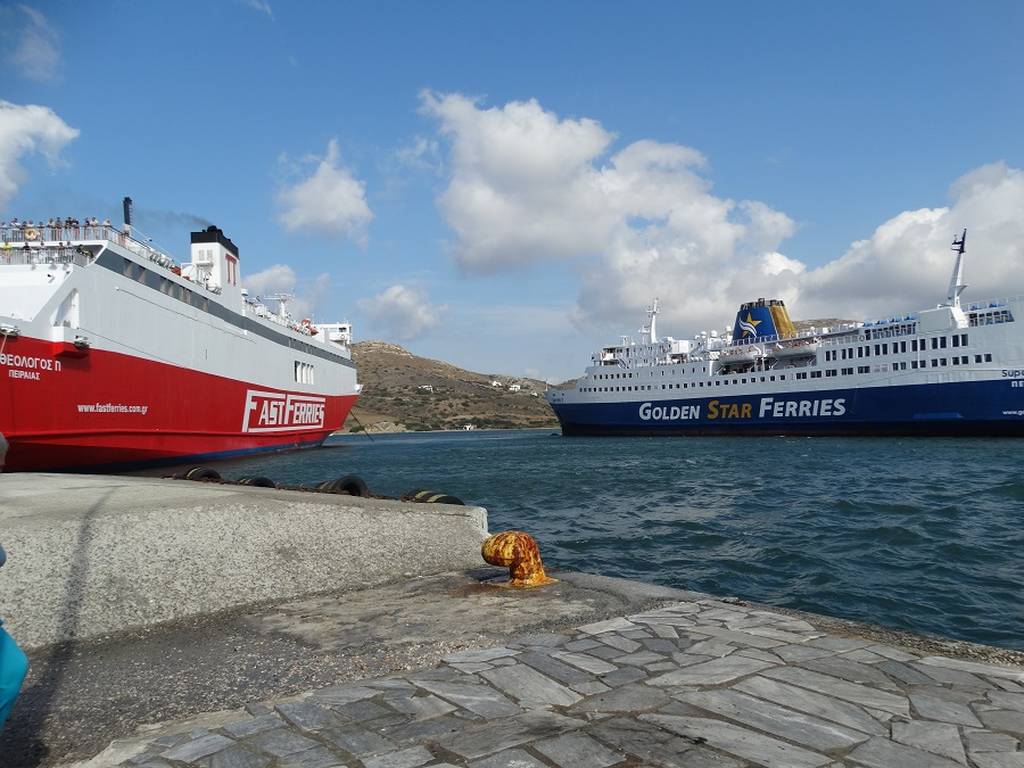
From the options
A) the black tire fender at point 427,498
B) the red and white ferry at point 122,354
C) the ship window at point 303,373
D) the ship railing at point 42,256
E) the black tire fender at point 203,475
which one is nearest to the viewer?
the black tire fender at point 427,498

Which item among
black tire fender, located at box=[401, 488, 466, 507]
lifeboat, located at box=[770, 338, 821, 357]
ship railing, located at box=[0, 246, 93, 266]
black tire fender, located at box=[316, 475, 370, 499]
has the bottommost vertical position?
black tire fender, located at box=[401, 488, 466, 507]

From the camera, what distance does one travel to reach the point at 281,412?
3194 centimetres

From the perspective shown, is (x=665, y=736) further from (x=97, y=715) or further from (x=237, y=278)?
(x=237, y=278)

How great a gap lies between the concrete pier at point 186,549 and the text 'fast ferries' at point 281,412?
22.2m

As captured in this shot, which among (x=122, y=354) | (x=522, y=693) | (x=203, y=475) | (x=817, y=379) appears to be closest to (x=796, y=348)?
(x=817, y=379)

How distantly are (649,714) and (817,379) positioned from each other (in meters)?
45.0

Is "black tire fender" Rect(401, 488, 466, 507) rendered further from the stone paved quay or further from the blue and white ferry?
the blue and white ferry

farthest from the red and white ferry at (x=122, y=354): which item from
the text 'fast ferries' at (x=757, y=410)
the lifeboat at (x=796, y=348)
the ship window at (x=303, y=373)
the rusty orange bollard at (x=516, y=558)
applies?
the lifeboat at (x=796, y=348)

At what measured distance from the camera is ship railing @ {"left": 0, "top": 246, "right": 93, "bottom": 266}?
1748 cm

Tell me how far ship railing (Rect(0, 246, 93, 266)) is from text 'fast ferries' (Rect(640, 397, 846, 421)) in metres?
39.1

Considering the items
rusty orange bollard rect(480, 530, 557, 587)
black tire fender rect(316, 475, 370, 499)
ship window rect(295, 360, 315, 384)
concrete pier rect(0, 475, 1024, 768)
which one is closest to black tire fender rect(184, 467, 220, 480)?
black tire fender rect(316, 475, 370, 499)

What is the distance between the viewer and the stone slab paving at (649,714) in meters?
2.32

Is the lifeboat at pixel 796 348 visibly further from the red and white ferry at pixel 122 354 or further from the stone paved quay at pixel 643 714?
the stone paved quay at pixel 643 714

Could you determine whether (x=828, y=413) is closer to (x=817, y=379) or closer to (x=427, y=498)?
(x=817, y=379)
